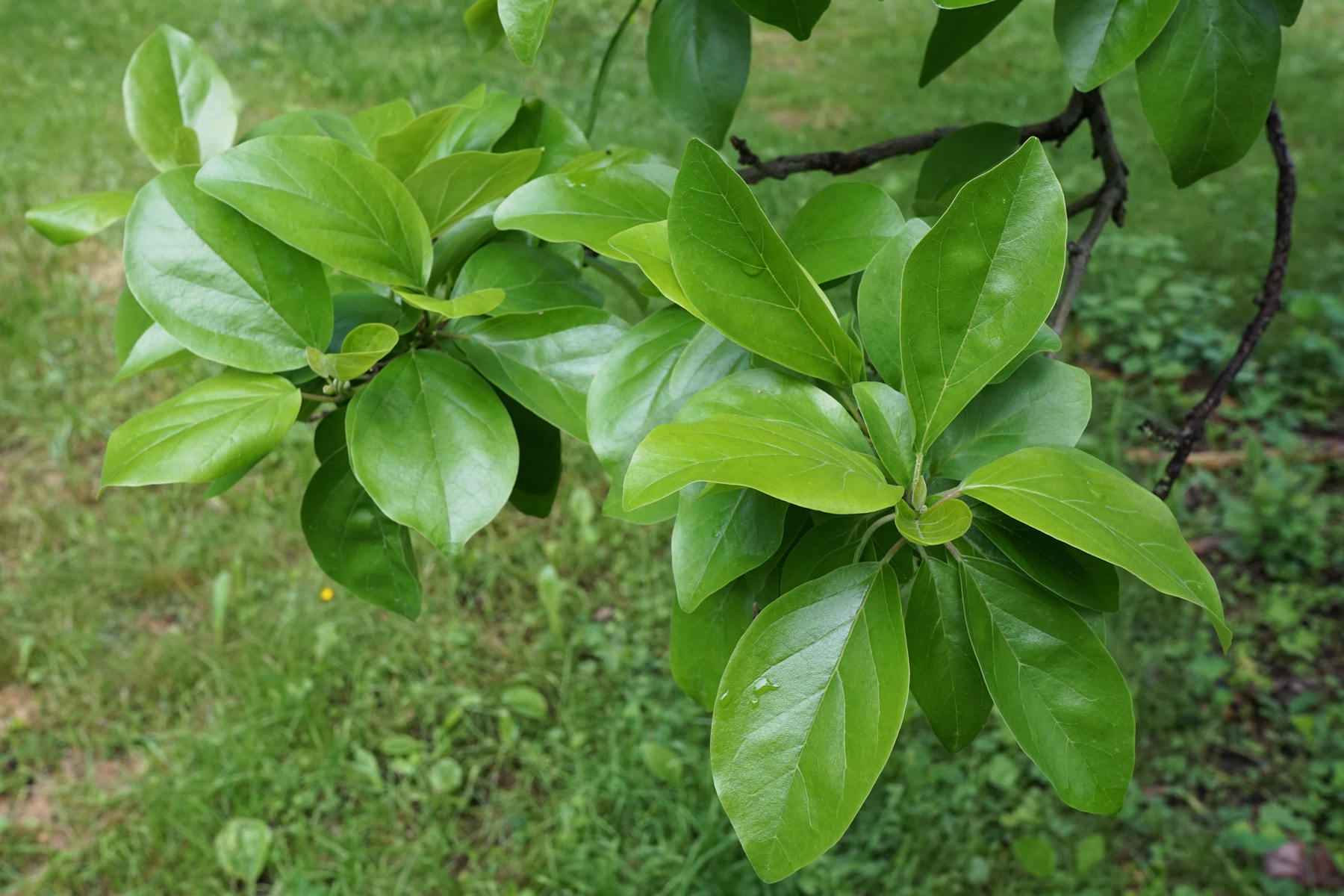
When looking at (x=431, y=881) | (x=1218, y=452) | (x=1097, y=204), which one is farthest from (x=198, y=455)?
(x=1218, y=452)

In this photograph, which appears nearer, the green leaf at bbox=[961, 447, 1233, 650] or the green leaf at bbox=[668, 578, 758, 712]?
the green leaf at bbox=[961, 447, 1233, 650]

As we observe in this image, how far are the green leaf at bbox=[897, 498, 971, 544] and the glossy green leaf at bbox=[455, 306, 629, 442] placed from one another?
0.22 m

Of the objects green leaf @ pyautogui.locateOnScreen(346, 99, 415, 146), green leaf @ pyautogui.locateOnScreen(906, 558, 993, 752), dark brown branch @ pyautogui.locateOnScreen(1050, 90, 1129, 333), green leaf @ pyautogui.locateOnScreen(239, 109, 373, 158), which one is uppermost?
green leaf @ pyautogui.locateOnScreen(239, 109, 373, 158)

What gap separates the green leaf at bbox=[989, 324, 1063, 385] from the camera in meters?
0.49

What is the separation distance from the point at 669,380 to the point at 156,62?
51cm

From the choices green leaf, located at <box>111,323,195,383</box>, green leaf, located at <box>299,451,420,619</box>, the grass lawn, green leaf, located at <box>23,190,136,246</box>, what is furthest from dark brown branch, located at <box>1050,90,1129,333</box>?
the grass lawn

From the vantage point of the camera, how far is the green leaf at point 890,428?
0.48 m

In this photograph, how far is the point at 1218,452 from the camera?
3223 mm

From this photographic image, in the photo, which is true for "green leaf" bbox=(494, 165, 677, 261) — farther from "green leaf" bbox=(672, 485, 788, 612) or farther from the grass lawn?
the grass lawn

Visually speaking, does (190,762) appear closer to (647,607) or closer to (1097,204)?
(647,607)

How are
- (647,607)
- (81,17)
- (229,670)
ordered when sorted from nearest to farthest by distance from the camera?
(229,670)
(647,607)
(81,17)

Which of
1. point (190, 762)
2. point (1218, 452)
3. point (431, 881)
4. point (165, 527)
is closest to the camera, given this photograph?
point (431, 881)

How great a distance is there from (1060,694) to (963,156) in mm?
556

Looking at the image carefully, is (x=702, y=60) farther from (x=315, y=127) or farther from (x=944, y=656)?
(x=944, y=656)
